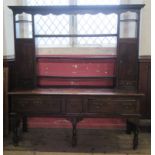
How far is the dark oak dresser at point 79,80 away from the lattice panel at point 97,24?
17 centimetres

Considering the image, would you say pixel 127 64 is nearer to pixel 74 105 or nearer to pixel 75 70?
pixel 75 70

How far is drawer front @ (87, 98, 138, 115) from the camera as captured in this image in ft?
9.84

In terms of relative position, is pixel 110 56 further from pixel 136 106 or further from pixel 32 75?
pixel 32 75

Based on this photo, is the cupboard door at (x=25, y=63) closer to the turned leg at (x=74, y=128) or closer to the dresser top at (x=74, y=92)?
the dresser top at (x=74, y=92)

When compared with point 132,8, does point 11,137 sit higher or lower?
lower

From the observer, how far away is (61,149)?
3.07 m

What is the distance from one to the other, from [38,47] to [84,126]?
4.50ft

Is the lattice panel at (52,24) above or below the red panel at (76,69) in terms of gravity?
above

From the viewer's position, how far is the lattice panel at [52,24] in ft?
12.1

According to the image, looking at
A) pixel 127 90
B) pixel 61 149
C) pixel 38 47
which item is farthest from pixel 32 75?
pixel 127 90

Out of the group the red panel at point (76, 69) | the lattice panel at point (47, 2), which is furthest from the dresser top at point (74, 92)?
the lattice panel at point (47, 2)

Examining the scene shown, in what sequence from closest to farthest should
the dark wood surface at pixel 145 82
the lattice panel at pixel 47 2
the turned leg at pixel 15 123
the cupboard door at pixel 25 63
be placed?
the turned leg at pixel 15 123 < the cupboard door at pixel 25 63 < the dark wood surface at pixel 145 82 < the lattice panel at pixel 47 2

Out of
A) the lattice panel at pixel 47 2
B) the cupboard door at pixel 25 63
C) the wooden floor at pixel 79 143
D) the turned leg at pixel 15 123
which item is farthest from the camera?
the lattice panel at pixel 47 2

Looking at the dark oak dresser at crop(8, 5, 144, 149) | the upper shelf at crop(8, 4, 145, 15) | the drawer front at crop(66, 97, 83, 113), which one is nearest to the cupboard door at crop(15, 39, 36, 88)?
the dark oak dresser at crop(8, 5, 144, 149)
